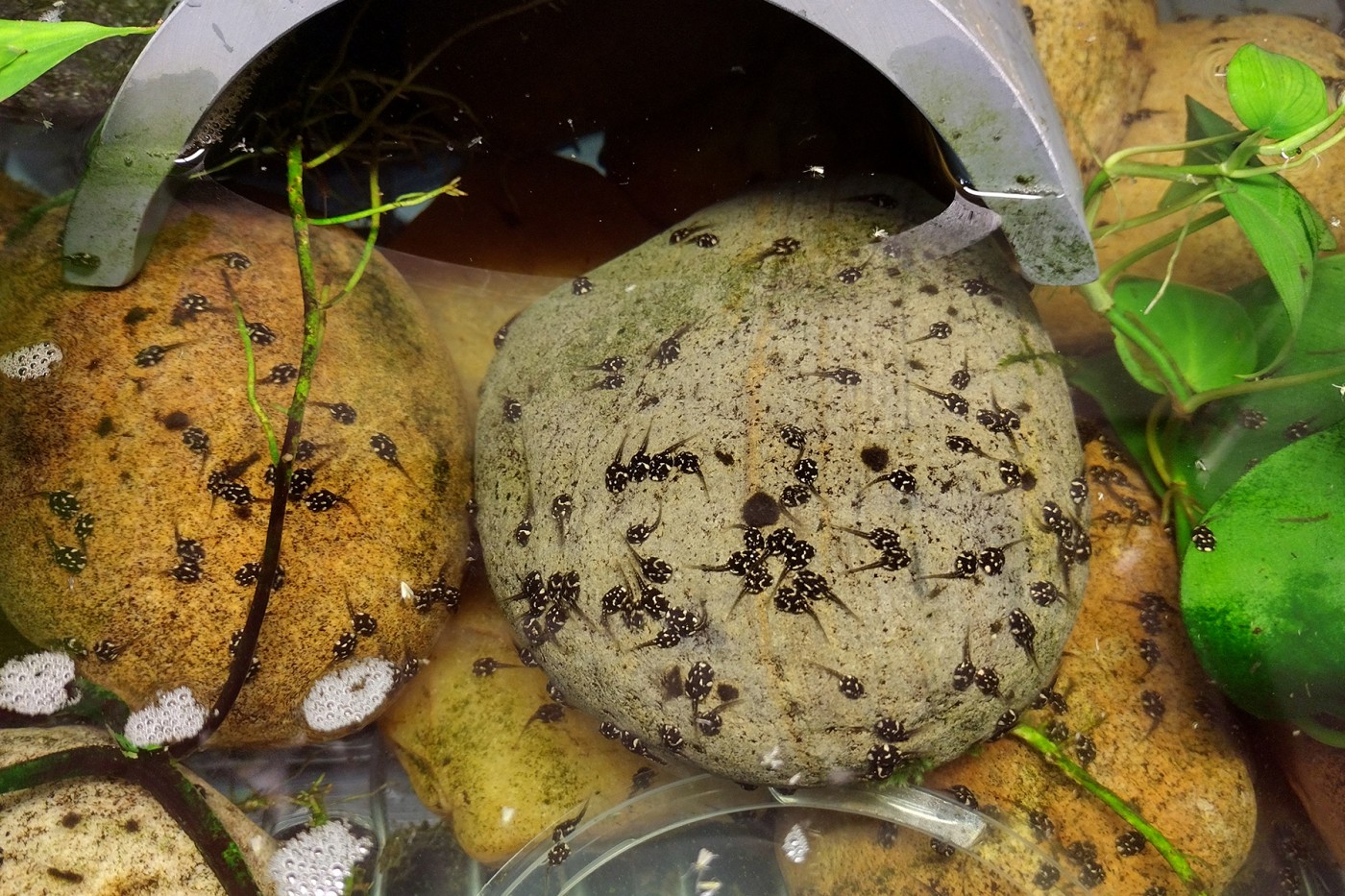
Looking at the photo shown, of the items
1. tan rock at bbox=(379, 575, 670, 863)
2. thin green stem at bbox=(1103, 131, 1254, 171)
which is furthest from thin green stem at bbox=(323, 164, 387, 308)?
thin green stem at bbox=(1103, 131, 1254, 171)

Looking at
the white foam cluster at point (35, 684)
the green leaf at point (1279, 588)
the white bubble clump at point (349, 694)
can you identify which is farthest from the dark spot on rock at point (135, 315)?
the green leaf at point (1279, 588)

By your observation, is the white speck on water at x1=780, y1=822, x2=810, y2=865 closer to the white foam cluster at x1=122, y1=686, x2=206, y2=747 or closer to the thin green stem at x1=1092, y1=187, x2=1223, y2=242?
the white foam cluster at x1=122, y1=686, x2=206, y2=747

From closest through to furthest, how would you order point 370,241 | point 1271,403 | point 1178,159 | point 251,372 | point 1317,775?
point 251,372 → point 1317,775 → point 1271,403 → point 370,241 → point 1178,159

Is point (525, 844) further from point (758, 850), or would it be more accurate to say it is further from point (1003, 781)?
point (1003, 781)

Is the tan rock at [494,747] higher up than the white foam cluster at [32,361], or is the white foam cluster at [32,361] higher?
the white foam cluster at [32,361]

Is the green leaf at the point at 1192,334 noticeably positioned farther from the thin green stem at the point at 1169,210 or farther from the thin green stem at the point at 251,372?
the thin green stem at the point at 251,372

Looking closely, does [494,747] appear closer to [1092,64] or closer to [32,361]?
[32,361]

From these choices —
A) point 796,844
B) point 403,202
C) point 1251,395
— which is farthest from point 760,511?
point 1251,395
